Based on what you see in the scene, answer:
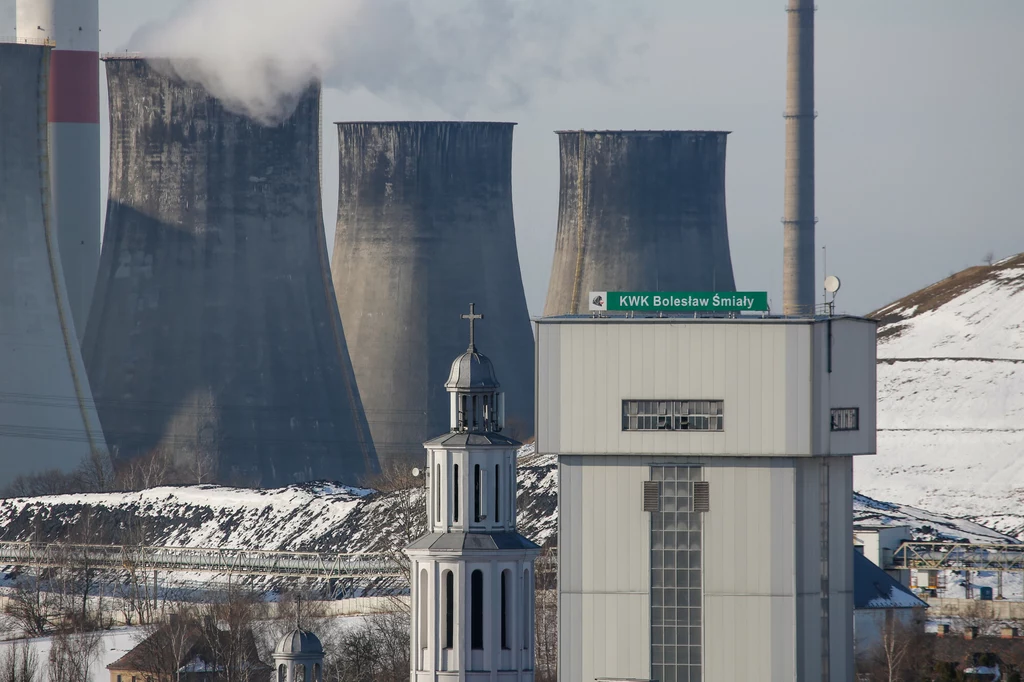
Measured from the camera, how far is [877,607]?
39594 mm

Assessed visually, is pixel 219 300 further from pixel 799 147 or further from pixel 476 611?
pixel 476 611

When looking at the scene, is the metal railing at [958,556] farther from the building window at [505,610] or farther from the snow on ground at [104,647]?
the building window at [505,610]

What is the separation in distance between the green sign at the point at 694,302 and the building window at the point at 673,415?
4.01ft

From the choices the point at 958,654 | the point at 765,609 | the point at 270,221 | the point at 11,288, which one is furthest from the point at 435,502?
the point at 270,221

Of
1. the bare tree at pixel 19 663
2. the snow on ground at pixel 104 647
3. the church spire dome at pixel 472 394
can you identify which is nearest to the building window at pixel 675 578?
the church spire dome at pixel 472 394

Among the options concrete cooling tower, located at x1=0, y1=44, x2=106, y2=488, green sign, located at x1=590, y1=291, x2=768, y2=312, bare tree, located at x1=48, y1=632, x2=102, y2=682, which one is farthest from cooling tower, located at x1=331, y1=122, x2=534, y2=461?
green sign, located at x1=590, y1=291, x2=768, y2=312

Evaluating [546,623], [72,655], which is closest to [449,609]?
[546,623]

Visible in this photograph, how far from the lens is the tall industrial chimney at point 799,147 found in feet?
258

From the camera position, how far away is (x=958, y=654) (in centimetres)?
3872

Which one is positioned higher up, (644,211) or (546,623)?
(644,211)

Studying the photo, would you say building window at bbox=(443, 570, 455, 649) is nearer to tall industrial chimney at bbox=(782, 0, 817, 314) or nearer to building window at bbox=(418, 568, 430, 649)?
building window at bbox=(418, 568, 430, 649)

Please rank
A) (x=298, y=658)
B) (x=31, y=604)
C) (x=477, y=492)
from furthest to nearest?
(x=31, y=604) → (x=298, y=658) → (x=477, y=492)

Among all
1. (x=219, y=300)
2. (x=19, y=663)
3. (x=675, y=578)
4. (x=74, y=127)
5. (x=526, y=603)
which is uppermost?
(x=74, y=127)

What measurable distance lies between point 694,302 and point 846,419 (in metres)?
2.20
